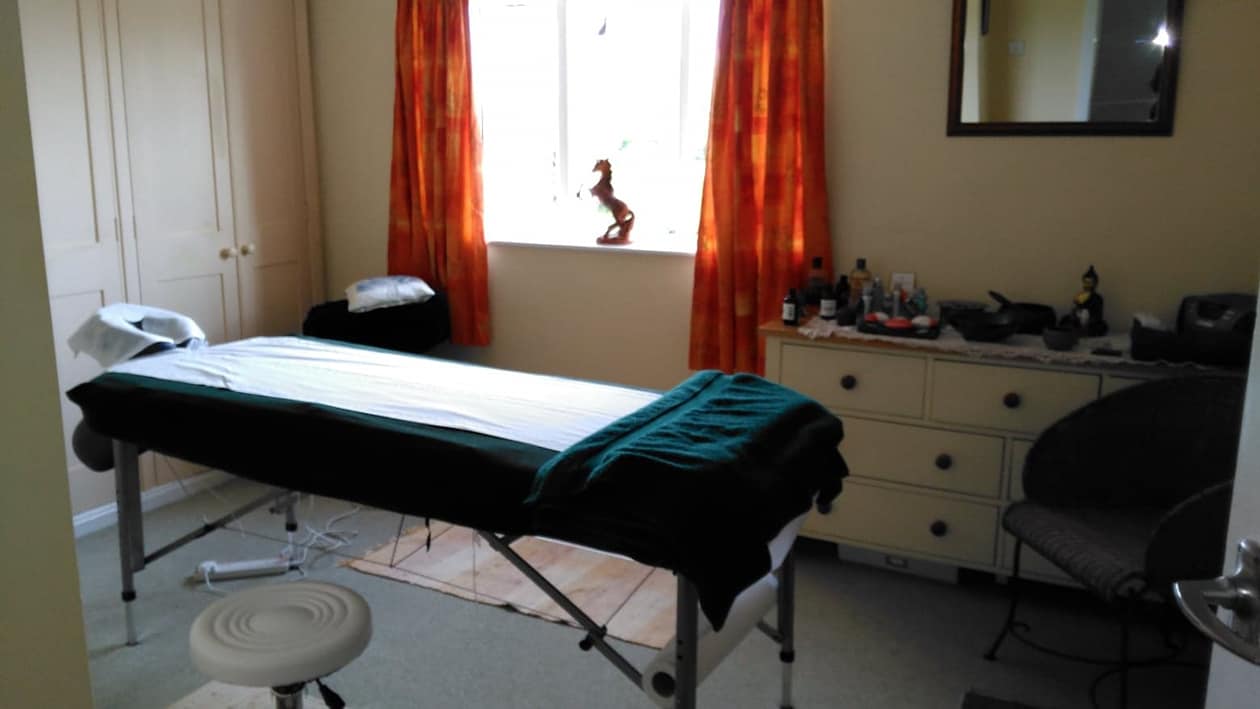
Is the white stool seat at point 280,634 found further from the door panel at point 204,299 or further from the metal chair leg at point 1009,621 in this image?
the door panel at point 204,299

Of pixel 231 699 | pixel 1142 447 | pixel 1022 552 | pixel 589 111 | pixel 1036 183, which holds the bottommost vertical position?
pixel 231 699

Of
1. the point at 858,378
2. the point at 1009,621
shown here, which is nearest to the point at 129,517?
the point at 858,378

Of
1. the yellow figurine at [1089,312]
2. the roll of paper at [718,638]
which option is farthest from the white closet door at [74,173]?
the yellow figurine at [1089,312]

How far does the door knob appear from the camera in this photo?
0.89m

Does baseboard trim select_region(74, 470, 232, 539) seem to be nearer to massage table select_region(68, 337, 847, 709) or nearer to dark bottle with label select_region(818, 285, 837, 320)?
massage table select_region(68, 337, 847, 709)

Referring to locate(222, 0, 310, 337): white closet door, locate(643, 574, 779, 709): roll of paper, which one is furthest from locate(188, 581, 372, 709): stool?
locate(222, 0, 310, 337): white closet door

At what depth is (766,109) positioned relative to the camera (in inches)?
132

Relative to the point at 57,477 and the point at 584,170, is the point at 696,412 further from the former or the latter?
the point at 584,170

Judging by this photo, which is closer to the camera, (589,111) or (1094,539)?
(1094,539)

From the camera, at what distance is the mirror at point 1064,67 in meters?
2.89

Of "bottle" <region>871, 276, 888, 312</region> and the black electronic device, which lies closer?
the black electronic device

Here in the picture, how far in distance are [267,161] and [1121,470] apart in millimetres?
3347

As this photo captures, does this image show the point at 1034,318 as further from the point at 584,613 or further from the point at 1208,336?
the point at 584,613

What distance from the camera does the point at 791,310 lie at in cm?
318
